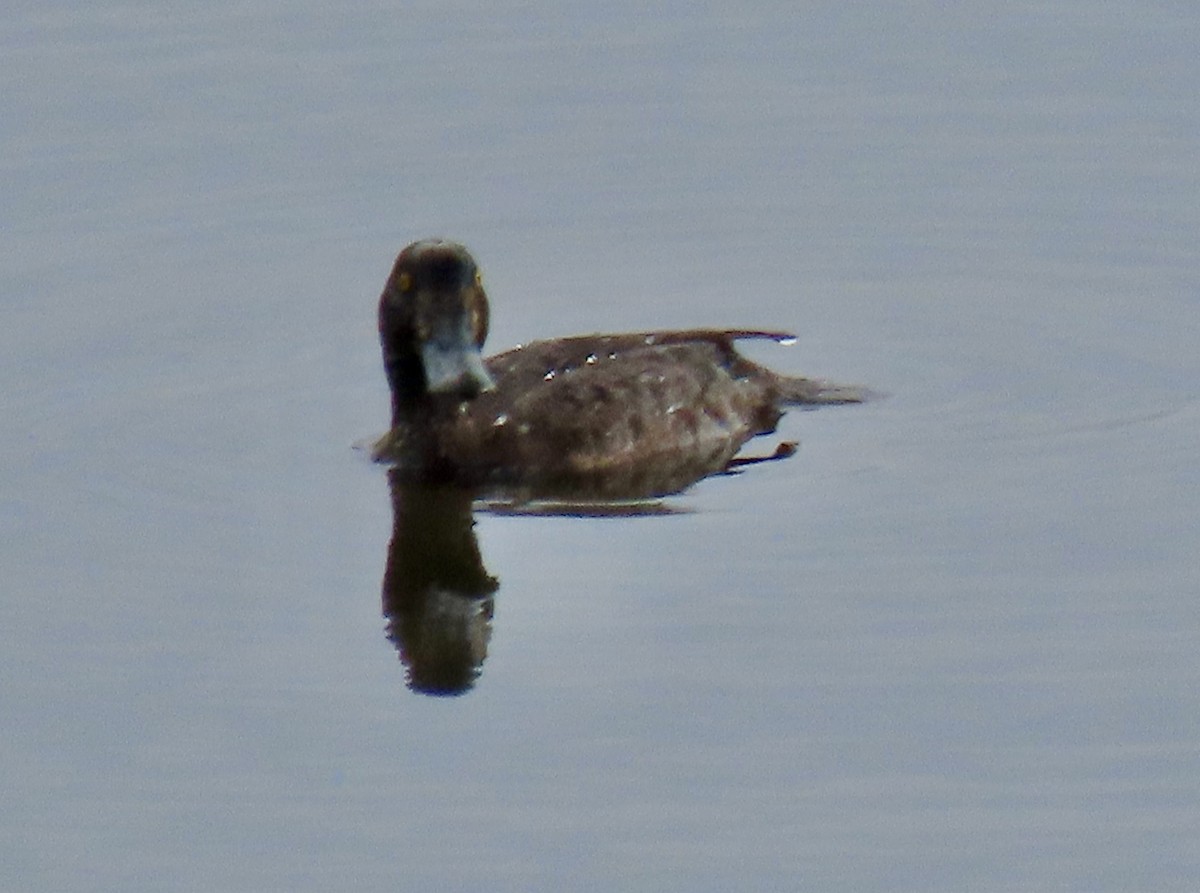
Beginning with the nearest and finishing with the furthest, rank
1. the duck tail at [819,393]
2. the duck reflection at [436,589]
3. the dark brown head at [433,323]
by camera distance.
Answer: the duck reflection at [436,589] → the dark brown head at [433,323] → the duck tail at [819,393]

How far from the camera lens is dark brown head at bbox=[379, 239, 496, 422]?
45.3ft

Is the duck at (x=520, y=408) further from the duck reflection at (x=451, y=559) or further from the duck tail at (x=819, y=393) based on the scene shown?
the duck tail at (x=819, y=393)

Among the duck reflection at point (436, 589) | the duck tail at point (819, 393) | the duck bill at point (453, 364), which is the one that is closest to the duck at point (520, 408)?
the duck bill at point (453, 364)

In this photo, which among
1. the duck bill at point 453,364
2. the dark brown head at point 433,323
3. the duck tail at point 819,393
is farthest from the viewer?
the duck tail at point 819,393

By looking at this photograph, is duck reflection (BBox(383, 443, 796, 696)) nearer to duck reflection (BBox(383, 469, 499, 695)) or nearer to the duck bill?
duck reflection (BBox(383, 469, 499, 695))

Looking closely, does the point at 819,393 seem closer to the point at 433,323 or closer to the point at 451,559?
the point at 433,323

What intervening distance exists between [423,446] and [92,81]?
528 cm

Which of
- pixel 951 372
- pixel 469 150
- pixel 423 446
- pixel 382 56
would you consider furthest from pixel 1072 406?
pixel 382 56

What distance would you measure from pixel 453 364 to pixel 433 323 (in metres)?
0.19

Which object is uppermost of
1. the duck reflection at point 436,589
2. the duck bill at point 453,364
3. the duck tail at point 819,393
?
the duck bill at point 453,364

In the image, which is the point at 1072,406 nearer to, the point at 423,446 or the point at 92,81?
the point at 423,446

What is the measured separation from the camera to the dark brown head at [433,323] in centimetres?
1381

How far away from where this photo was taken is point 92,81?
60.2 ft

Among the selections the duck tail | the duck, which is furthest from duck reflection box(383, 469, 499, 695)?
the duck tail
